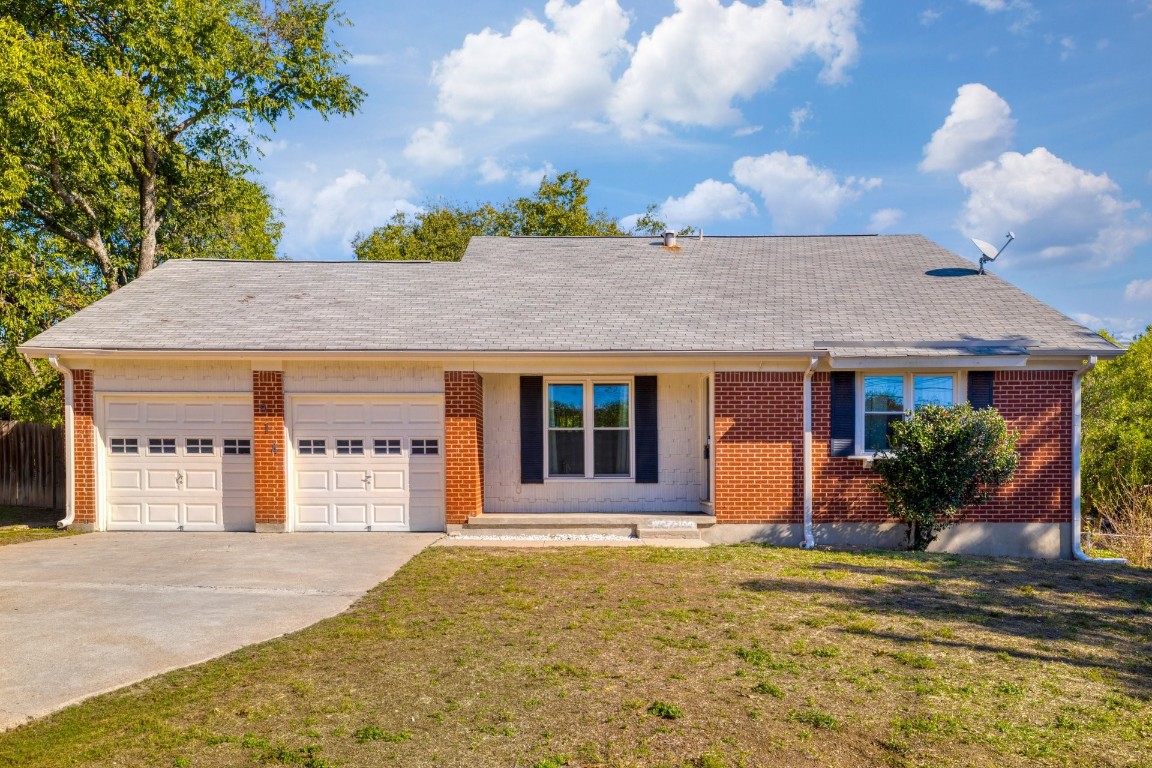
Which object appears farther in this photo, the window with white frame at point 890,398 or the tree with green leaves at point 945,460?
the window with white frame at point 890,398

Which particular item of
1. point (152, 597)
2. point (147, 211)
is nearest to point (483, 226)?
point (147, 211)

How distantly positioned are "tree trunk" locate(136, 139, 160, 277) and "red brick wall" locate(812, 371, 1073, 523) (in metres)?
18.4

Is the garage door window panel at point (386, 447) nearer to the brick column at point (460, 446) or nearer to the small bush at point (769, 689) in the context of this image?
the brick column at point (460, 446)

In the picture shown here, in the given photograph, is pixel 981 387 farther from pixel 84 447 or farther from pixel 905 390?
pixel 84 447

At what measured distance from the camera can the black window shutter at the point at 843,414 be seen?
12.2 meters

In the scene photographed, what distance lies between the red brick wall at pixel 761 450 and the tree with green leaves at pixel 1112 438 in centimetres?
862

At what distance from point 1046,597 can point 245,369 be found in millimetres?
11358

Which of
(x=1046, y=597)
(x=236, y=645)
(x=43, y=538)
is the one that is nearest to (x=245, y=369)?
(x=43, y=538)

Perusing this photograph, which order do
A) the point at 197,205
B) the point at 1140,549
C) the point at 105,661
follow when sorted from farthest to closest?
the point at 197,205 < the point at 1140,549 < the point at 105,661

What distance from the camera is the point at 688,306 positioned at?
13828 mm

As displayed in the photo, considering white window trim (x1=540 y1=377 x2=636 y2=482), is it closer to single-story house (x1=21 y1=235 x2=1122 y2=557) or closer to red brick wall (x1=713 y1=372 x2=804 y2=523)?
single-story house (x1=21 y1=235 x2=1122 y2=557)

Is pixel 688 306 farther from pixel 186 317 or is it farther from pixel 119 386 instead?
pixel 119 386

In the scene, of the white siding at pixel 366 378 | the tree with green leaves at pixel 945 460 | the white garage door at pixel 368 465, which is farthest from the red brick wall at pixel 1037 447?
the white siding at pixel 366 378

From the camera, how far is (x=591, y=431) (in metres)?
13.2
